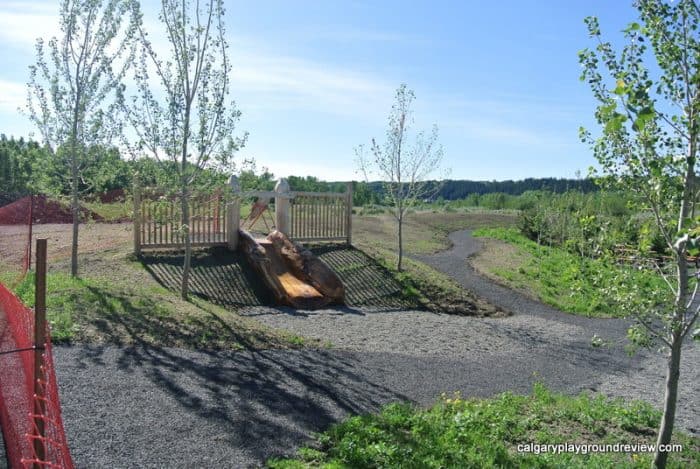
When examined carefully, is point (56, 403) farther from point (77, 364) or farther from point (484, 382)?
point (484, 382)

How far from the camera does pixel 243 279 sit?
42.7 feet

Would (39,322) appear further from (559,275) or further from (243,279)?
(559,275)

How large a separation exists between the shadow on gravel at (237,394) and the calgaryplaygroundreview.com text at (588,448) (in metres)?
1.65

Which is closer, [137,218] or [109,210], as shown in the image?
[137,218]

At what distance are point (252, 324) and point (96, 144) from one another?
15.8 ft

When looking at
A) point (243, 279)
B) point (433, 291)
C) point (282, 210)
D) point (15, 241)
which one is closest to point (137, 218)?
point (243, 279)

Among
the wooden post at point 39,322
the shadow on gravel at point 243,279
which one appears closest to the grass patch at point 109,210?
the shadow on gravel at point 243,279

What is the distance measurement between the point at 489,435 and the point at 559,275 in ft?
47.9

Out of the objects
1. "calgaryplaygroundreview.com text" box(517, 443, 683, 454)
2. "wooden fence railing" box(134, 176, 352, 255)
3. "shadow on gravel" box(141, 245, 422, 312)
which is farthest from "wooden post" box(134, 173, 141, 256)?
"calgaryplaygroundreview.com text" box(517, 443, 683, 454)

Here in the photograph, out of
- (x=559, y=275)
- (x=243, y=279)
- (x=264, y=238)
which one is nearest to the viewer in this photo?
(x=243, y=279)

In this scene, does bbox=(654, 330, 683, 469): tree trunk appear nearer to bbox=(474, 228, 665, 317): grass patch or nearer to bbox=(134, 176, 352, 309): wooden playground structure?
bbox=(474, 228, 665, 317): grass patch

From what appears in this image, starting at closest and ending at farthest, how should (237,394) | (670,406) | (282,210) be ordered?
(670,406), (237,394), (282,210)

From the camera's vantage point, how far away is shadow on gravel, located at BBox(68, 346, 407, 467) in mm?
5219

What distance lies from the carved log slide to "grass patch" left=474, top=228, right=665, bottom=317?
196 inches
